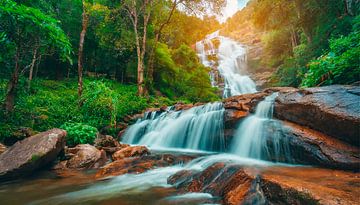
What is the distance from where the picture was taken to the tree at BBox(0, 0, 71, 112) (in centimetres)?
533

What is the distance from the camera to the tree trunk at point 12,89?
688 centimetres

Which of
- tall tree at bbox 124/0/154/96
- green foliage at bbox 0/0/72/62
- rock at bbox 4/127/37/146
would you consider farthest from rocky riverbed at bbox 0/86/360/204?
tall tree at bbox 124/0/154/96

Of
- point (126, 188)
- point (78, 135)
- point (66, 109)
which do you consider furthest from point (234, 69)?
point (126, 188)

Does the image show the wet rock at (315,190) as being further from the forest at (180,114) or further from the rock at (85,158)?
the rock at (85,158)

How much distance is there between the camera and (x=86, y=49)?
19.6 meters

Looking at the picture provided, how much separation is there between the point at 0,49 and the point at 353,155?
9.28 meters

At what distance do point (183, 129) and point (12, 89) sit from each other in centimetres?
624

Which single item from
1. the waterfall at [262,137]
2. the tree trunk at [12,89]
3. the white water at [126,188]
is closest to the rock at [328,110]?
the waterfall at [262,137]

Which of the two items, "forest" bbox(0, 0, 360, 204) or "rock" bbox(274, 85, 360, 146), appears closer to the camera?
"forest" bbox(0, 0, 360, 204)

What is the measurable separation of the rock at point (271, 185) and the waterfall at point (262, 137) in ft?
4.54

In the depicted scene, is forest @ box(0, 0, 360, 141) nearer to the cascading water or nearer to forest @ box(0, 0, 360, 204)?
forest @ box(0, 0, 360, 204)

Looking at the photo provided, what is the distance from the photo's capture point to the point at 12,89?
7.07 m

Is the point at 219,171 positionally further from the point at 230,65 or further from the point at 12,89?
the point at 230,65

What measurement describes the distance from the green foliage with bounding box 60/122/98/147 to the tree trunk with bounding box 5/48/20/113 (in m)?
1.71
